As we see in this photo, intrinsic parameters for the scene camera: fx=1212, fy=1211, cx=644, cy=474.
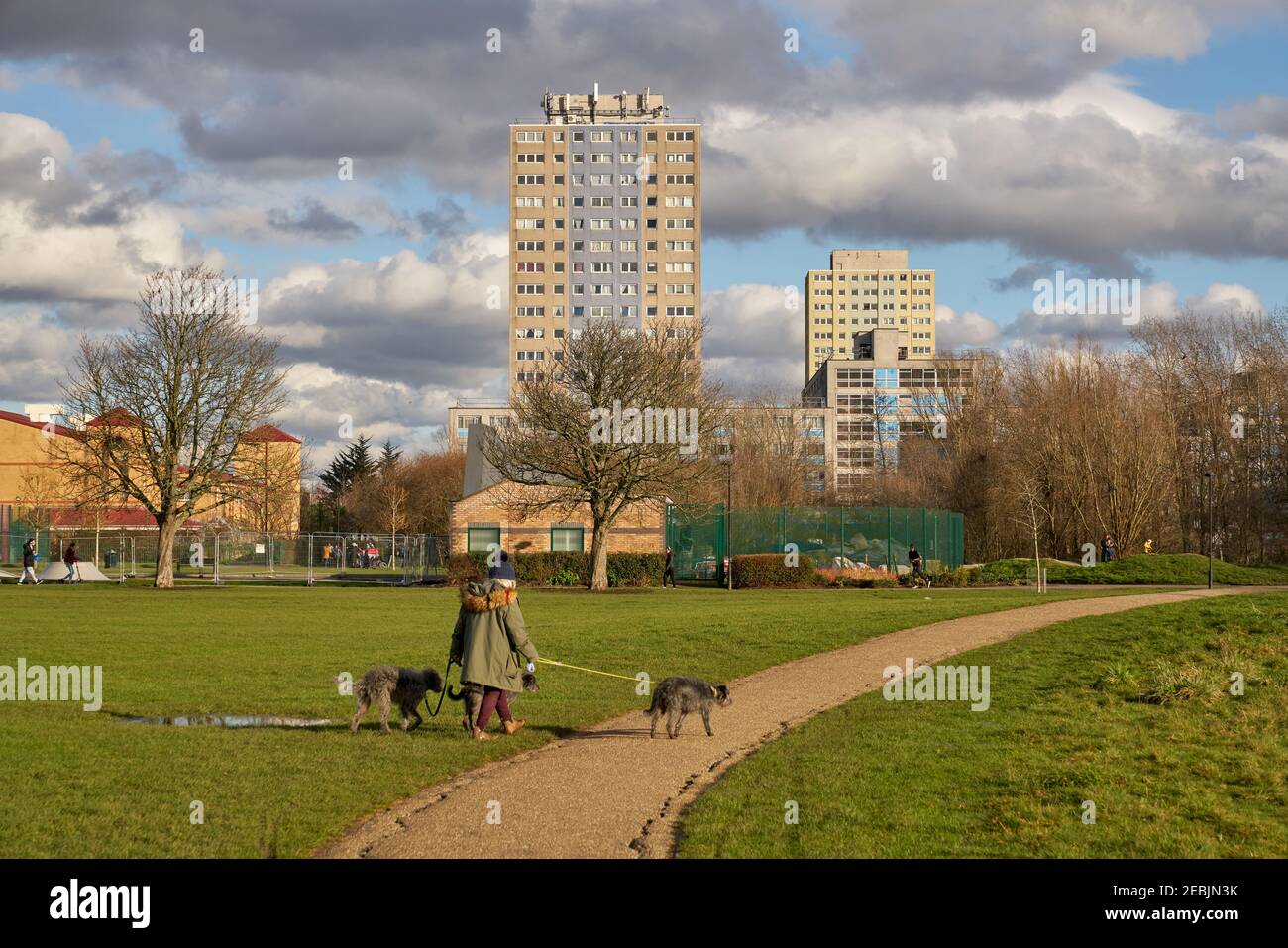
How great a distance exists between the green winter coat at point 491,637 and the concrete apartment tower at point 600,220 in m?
124

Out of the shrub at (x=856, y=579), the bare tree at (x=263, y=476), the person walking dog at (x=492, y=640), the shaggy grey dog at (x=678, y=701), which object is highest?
the bare tree at (x=263, y=476)

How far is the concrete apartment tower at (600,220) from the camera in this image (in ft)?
444

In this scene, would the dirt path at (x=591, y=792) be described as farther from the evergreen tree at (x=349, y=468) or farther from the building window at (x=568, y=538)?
the evergreen tree at (x=349, y=468)

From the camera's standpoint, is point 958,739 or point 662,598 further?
point 662,598

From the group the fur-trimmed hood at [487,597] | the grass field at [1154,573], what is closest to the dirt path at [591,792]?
the fur-trimmed hood at [487,597]

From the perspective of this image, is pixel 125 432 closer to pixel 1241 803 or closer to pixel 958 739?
pixel 958 739

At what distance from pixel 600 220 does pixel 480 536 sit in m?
87.0

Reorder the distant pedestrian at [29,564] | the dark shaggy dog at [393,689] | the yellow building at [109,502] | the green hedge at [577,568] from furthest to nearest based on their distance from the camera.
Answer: the green hedge at [577,568], the yellow building at [109,502], the distant pedestrian at [29,564], the dark shaggy dog at [393,689]

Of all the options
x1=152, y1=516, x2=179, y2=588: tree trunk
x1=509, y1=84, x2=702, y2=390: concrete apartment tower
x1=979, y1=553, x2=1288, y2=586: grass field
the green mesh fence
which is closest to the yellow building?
x1=152, y1=516, x2=179, y2=588: tree trunk

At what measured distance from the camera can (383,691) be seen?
492 inches

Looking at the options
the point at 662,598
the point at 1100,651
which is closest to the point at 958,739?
the point at 1100,651

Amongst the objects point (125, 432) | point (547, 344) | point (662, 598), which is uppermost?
point (547, 344)

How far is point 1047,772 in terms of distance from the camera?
10.2 metres
